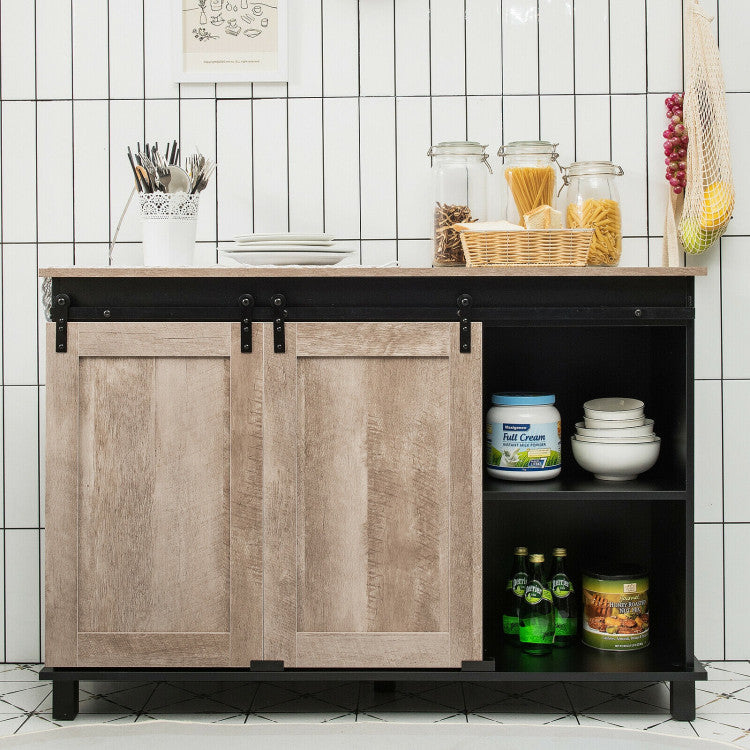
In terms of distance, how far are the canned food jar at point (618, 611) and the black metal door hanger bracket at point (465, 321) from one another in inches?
24.8

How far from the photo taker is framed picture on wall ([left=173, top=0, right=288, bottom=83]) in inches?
87.7

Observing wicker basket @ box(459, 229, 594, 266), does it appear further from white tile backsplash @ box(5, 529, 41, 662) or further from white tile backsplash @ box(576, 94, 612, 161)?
white tile backsplash @ box(5, 529, 41, 662)

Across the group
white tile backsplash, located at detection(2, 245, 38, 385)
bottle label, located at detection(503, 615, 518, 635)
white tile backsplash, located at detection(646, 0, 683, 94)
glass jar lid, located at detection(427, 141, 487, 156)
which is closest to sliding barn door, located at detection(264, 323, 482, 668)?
bottle label, located at detection(503, 615, 518, 635)

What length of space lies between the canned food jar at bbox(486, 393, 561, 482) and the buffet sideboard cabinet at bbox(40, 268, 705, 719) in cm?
A: 16

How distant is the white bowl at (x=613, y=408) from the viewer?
76.8 inches

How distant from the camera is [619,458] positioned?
1.93 metres

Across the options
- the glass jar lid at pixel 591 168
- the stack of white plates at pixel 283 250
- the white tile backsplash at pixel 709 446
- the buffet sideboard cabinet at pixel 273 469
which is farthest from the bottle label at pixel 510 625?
the glass jar lid at pixel 591 168

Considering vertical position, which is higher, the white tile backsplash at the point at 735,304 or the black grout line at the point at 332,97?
the black grout line at the point at 332,97

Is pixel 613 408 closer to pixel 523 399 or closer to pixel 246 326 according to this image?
pixel 523 399

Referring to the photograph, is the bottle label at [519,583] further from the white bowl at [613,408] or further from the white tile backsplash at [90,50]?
the white tile backsplash at [90,50]

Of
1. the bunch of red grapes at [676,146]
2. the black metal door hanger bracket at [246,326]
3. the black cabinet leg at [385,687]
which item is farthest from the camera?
the bunch of red grapes at [676,146]

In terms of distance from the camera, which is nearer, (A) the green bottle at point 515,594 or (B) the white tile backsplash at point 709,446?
(A) the green bottle at point 515,594

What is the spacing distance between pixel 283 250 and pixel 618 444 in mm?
836

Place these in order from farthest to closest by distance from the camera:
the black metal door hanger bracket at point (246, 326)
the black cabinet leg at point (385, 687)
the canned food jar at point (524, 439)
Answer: the black cabinet leg at point (385, 687), the canned food jar at point (524, 439), the black metal door hanger bracket at point (246, 326)
